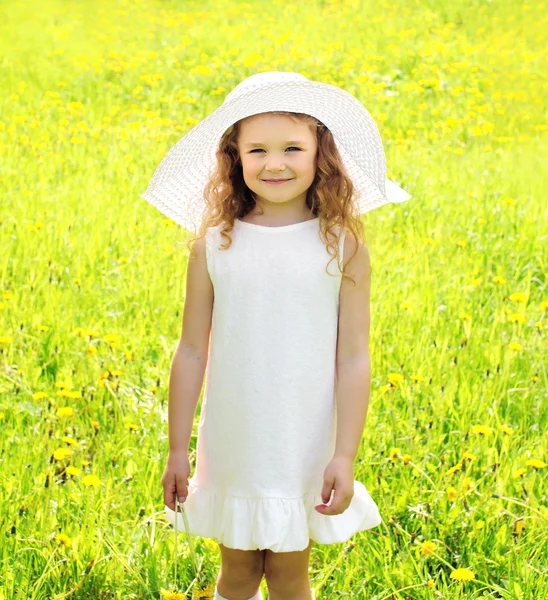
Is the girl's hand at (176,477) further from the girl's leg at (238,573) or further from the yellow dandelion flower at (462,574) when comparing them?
the yellow dandelion flower at (462,574)

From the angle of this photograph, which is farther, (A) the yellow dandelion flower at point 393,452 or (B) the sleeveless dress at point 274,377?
(A) the yellow dandelion flower at point 393,452

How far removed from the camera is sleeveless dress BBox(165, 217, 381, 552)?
1742 mm

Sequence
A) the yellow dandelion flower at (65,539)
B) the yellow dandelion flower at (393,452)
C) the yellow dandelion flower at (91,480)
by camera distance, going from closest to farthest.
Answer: the yellow dandelion flower at (65,539), the yellow dandelion flower at (91,480), the yellow dandelion flower at (393,452)

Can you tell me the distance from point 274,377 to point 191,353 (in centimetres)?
19

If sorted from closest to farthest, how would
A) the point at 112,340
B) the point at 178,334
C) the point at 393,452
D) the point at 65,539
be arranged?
1. the point at 65,539
2. the point at 393,452
3. the point at 112,340
4. the point at 178,334

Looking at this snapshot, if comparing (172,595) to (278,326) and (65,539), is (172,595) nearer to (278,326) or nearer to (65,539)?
(65,539)

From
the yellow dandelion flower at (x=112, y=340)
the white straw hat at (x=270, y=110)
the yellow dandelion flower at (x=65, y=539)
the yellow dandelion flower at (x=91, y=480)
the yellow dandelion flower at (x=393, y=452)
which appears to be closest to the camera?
the white straw hat at (x=270, y=110)

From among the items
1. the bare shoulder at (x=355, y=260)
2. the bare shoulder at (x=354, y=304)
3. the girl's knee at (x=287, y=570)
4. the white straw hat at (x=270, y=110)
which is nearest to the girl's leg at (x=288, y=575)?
the girl's knee at (x=287, y=570)

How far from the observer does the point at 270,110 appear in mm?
1663

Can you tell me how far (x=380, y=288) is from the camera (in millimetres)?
3504

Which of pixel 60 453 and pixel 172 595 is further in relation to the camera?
pixel 60 453

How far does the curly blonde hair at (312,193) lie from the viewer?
1.76m

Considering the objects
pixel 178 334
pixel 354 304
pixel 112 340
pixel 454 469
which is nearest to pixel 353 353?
pixel 354 304

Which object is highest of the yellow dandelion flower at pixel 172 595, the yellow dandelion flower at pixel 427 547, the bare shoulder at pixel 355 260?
the bare shoulder at pixel 355 260
